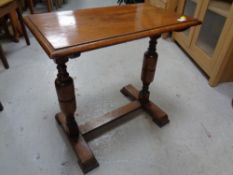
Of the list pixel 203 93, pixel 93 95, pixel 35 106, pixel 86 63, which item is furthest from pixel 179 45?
pixel 35 106

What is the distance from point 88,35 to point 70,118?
0.52 meters

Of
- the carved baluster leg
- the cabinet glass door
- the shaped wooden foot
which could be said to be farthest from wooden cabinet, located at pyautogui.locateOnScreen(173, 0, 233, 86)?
the shaped wooden foot

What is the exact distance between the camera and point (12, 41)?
2412 mm

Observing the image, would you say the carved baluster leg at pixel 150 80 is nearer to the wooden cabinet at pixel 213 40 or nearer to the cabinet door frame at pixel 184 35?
the wooden cabinet at pixel 213 40

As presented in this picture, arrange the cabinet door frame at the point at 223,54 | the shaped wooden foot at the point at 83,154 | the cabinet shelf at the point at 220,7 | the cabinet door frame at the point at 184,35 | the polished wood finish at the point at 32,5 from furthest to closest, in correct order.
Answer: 1. the polished wood finish at the point at 32,5
2. the cabinet door frame at the point at 184,35
3. the cabinet shelf at the point at 220,7
4. the cabinet door frame at the point at 223,54
5. the shaped wooden foot at the point at 83,154

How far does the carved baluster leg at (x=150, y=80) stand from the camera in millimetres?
1202

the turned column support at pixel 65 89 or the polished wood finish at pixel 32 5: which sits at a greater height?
the turned column support at pixel 65 89

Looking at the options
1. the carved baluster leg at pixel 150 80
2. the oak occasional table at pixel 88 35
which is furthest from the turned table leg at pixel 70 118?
the carved baluster leg at pixel 150 80

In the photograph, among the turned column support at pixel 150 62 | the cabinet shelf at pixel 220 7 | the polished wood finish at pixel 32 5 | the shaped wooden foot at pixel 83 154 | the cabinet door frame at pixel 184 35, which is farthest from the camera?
the polished wood finish at pixel 32 5

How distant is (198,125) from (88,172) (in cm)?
84

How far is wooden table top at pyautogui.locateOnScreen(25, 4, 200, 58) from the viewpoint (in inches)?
27.6

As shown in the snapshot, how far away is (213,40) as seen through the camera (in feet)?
5.98

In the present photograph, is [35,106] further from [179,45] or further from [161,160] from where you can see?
[179,45]

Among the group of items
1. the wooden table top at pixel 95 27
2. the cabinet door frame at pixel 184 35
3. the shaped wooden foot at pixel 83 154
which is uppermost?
the wooden table top at pixel 95 27
